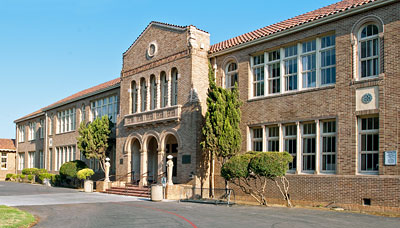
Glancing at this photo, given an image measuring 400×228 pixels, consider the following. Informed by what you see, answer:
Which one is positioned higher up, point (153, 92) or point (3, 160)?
point (153, 92)

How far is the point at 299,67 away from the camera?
65.1ft

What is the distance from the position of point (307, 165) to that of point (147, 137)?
1117 cm

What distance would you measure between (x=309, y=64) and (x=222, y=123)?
4.94 m

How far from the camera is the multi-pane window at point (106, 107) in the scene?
3341cm

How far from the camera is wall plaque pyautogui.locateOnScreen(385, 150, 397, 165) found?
15.9 meters

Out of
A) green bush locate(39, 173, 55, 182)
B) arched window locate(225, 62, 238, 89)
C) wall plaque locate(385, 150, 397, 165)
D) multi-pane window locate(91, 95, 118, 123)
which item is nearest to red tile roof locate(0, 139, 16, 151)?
green bush locate(39, 173, 55, 182)

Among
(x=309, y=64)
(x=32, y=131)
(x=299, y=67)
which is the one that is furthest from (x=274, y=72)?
(x=32, y=131)

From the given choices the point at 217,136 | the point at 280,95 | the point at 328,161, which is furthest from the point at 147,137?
the point at 328,161

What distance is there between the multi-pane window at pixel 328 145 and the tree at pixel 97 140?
17473 millimetres

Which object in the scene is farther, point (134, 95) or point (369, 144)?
point (134, 95)

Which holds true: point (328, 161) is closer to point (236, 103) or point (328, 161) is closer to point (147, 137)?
point (236, 103)

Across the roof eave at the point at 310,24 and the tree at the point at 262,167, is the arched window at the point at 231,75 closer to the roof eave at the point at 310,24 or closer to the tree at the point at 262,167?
the roof eave at the point at 310,24

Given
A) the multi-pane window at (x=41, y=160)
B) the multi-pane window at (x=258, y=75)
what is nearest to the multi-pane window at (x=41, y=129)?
the multi-pane window at (x=41, y=160)

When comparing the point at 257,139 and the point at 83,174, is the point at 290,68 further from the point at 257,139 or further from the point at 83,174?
the point at 83,174
